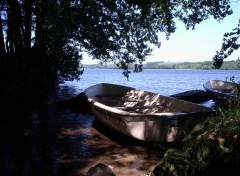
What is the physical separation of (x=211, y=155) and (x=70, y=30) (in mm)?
9895

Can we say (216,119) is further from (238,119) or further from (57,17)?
(57,17)

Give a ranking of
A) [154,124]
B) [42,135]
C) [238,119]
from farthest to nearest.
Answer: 1. [42,135]
2. [154,124]
3. [238,119]

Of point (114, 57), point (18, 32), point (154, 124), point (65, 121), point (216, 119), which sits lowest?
point (65, 121)

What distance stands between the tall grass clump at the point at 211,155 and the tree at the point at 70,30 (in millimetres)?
7805

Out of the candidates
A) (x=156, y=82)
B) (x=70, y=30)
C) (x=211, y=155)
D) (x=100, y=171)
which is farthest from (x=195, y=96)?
(x=156, y=82)

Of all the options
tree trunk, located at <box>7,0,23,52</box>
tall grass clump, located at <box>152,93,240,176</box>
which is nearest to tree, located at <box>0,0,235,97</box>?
tree trunk, located at <box>7,0,23,52</box>

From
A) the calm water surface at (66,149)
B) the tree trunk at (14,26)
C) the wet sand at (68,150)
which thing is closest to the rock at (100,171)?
the wet sand at (68,150)

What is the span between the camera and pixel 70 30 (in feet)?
43.2

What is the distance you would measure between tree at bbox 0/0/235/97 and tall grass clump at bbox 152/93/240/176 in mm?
7805

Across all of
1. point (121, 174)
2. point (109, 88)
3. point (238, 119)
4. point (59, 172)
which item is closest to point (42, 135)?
point (59, 172)

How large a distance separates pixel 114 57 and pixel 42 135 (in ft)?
38.0

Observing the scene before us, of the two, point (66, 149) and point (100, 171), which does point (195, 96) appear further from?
point (100, 171)

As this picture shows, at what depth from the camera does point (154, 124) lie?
29.0 feet

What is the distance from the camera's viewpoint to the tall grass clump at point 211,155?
4.63 metres
